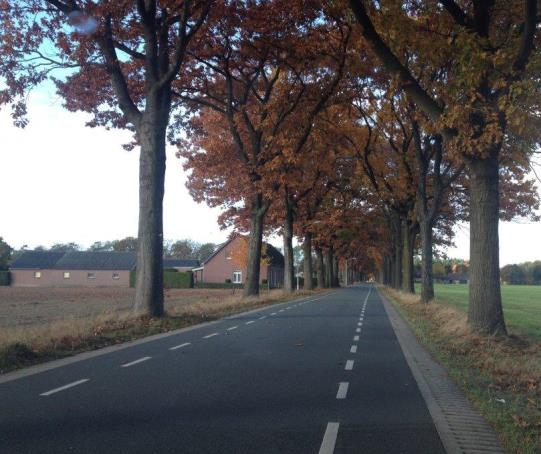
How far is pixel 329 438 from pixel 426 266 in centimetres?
2274

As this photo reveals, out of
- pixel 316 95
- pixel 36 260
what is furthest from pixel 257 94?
pixel 36 260

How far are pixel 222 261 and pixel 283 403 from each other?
3341 inches

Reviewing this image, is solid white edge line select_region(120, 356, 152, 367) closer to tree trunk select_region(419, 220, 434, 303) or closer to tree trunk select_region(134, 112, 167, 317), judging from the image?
tree trunk select_region(134, 112, 167, 317)

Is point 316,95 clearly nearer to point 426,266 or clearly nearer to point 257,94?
point 257,94

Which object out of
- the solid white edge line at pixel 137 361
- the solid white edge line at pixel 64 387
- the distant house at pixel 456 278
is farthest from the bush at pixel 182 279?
the distant house at pixel 456 278

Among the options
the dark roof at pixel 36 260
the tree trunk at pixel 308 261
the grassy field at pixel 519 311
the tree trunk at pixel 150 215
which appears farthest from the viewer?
the dark roof at pixel 36 260

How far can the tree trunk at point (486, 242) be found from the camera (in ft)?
45.0

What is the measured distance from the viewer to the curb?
612 centimetres

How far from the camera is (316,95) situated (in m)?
25.1

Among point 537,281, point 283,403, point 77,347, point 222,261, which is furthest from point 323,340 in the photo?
point 537,281

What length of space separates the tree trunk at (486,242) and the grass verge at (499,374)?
501 mm

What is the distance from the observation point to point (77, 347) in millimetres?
12648

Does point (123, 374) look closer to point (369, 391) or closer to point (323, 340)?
point (369, 391)

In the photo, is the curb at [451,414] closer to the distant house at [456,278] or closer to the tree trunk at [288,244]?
the tree trunk at [288,244]
